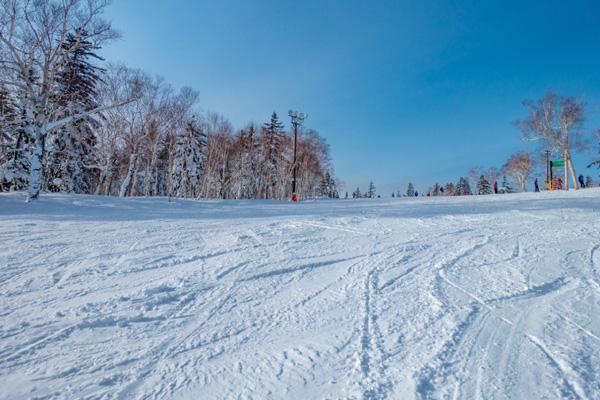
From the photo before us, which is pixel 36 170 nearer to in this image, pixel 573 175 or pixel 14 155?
pixel 14 155

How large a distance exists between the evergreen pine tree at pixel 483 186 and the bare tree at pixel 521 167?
21006 millimetres

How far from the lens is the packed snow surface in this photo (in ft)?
7.29

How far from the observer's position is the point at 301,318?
10.7 feet

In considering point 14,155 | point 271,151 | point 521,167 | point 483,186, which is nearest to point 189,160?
point 271,151

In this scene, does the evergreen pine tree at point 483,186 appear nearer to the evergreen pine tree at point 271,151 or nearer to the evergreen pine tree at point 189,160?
the evergreen pine tree at point 271,151

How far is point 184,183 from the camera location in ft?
112

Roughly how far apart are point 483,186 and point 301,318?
265ft

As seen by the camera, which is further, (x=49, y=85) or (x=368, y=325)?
(x=49, y=85)

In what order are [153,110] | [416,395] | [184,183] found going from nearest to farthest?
[416,395] < [153,110] < [184,183]

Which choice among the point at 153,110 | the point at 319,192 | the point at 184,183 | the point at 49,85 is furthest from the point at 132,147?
the point at 319,192

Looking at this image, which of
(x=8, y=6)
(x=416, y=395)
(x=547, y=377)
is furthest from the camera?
(x=8, y=6)

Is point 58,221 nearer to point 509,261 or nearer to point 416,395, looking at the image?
point 416,395

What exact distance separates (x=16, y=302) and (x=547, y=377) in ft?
18.3

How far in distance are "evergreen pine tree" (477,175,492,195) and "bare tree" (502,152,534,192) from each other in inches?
827
